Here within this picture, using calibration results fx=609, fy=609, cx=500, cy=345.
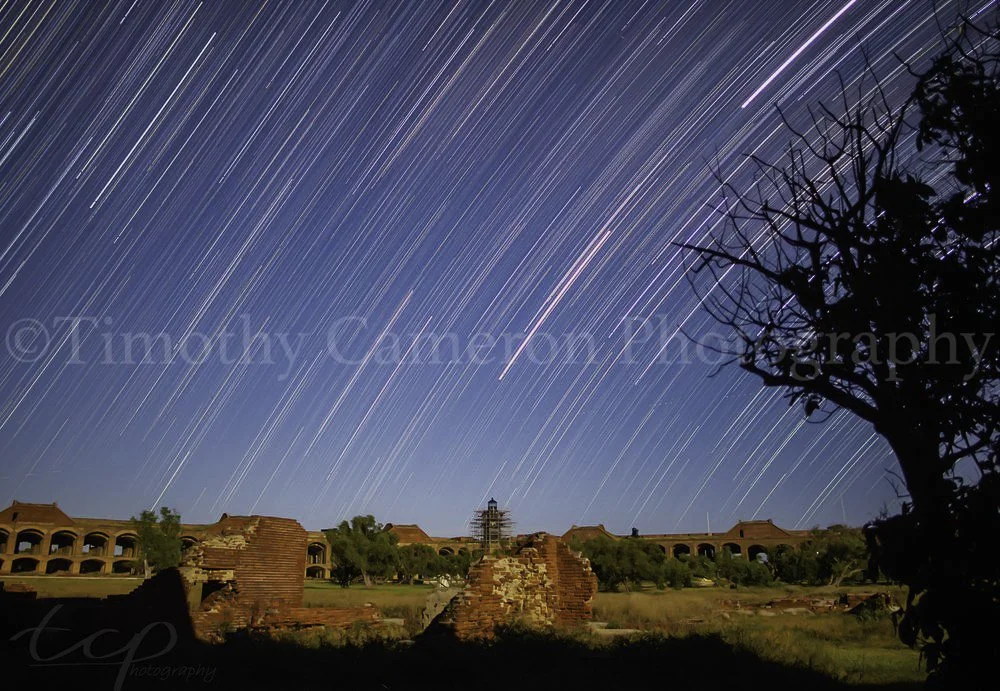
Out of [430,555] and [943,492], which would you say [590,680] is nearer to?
[943,492]

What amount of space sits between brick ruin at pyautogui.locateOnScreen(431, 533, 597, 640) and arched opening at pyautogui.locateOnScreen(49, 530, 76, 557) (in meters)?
56.6

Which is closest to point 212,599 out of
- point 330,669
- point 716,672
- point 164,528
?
point 330,669

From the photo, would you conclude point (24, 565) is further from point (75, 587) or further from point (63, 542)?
point (75, 587)

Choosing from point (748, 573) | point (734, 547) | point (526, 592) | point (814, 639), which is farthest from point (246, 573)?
point (734, 547)

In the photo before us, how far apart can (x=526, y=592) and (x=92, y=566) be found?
6007 centimetres

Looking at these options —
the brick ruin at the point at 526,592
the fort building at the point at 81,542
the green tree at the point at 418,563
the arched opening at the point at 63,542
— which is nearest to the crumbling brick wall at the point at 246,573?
the brick ruin at the point at 526,592

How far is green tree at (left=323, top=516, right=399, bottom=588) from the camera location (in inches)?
1907

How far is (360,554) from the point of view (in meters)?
49.1

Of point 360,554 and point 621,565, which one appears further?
point 360,554

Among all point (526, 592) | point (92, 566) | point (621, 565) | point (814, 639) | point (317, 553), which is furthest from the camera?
point (317, 553)

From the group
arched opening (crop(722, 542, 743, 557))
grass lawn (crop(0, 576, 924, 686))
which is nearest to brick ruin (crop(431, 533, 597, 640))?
grass lawn (crop(0, 576, 924, 686))

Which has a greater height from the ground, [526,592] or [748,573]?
[526,592]

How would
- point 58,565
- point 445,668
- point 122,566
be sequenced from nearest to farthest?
point 445,668
point 58,565
point 122,566

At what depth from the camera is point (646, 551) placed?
4769 centimetres
